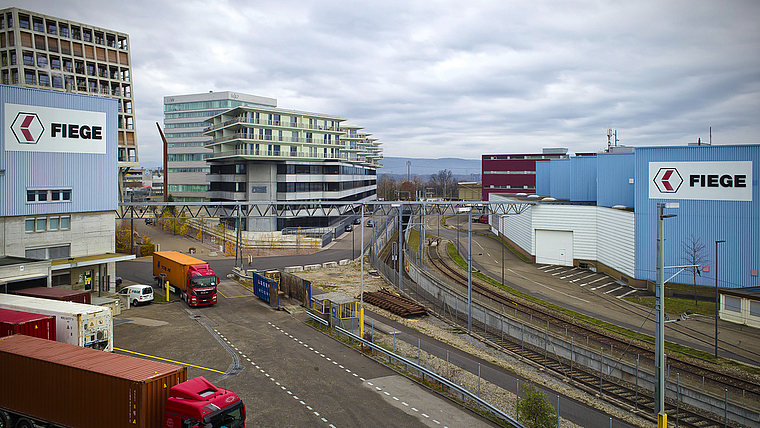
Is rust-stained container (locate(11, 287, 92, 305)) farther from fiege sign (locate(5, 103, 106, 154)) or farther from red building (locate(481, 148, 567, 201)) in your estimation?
red building (locate(481, 148, 567, 201))

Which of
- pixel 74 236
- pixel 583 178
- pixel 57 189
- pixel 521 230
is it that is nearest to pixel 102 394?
pixel 57 189

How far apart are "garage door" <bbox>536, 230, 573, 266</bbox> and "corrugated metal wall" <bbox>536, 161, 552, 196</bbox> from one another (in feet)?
72.6

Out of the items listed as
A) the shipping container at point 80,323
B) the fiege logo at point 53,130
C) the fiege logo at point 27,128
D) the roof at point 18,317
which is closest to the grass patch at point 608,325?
the shipping container at point 80,323

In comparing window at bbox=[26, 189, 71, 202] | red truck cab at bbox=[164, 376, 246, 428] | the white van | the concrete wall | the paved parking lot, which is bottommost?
the paved parking lot

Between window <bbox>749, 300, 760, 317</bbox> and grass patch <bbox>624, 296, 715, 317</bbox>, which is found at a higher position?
window <bbox>749, 300, 760, 317</bbox>

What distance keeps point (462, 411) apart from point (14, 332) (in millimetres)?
17146

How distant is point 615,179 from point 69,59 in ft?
191

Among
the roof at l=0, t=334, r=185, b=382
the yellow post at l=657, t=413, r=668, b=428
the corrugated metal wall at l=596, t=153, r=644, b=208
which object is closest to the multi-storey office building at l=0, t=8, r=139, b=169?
the roof at l=0, t=334, r=185, b=382

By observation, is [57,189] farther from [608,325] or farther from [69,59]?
[608,325]

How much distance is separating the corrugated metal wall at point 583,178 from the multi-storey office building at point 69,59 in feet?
173

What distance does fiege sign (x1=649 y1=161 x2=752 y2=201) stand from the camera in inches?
1379

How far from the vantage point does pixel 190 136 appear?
106 m

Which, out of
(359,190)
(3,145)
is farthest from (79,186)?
(359,190)

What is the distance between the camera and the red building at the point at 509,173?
99938 millimetres
